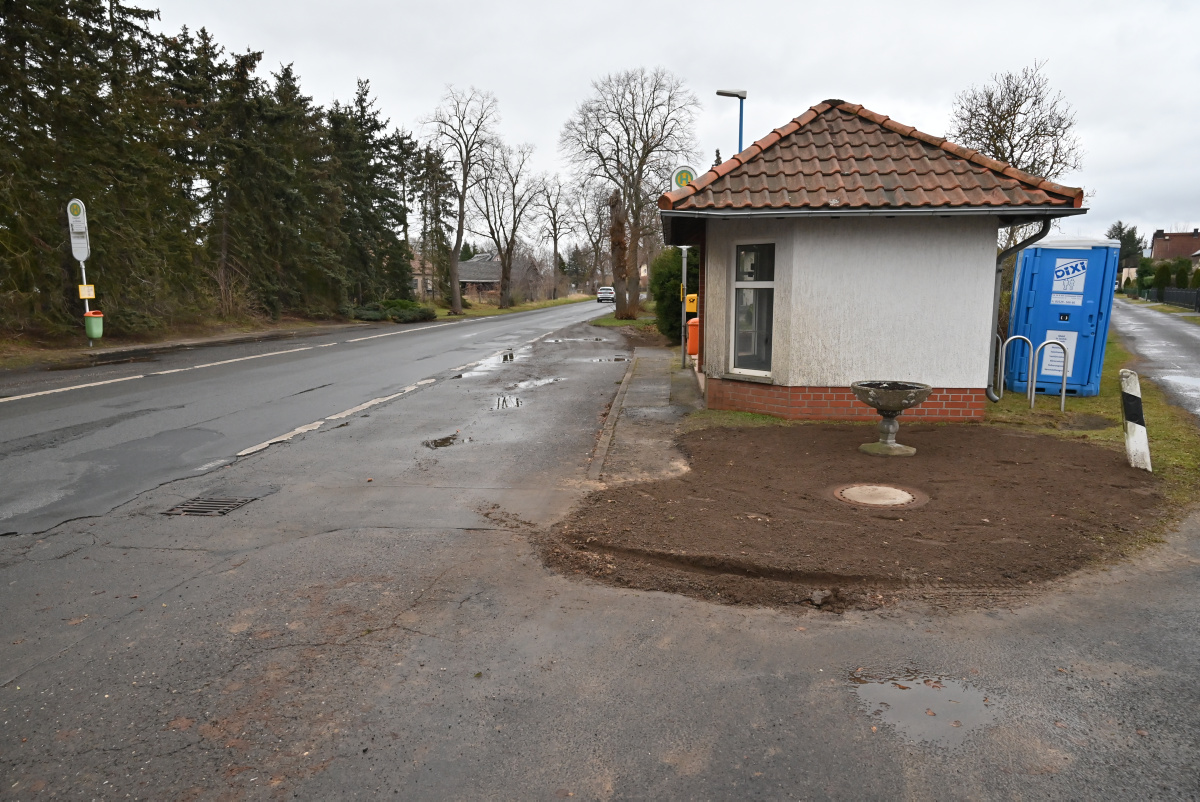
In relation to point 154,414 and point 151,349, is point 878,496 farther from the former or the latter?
point 151,349

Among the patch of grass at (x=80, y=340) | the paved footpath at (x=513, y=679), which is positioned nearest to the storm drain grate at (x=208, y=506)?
the paved footpath at (x=513, y=679)

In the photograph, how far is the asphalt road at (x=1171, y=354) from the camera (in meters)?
11.9

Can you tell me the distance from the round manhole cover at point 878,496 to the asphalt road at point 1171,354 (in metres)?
6.20

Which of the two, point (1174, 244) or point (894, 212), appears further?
point (1174, 244)

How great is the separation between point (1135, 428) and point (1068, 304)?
5133 millimetres

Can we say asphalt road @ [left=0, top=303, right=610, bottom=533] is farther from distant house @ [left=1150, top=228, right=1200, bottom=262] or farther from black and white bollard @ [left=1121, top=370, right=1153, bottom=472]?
distant house @ [left=1150, top=228, right=1200, bottom=262]

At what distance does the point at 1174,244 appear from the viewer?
109m

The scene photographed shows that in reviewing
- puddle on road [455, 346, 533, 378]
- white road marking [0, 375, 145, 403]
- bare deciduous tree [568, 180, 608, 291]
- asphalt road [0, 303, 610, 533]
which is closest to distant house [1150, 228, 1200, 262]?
bare deciduous tree [568, 180, 608, 291]

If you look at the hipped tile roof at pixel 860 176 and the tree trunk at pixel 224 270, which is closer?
the hipped tile roof at pixel 860 176

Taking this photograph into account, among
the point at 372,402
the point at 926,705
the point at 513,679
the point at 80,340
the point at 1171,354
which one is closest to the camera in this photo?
the point at 926,705

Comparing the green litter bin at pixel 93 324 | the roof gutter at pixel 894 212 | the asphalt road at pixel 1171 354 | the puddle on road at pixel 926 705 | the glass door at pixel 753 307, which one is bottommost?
the asphalt road at pixel 1171 354

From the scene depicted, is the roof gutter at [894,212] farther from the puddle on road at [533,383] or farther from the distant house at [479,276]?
the distant house at [479,276]

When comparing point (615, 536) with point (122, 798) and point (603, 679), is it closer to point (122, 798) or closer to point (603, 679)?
point (603, 679)

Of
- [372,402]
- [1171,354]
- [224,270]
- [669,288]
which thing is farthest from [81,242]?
[1171,354]
